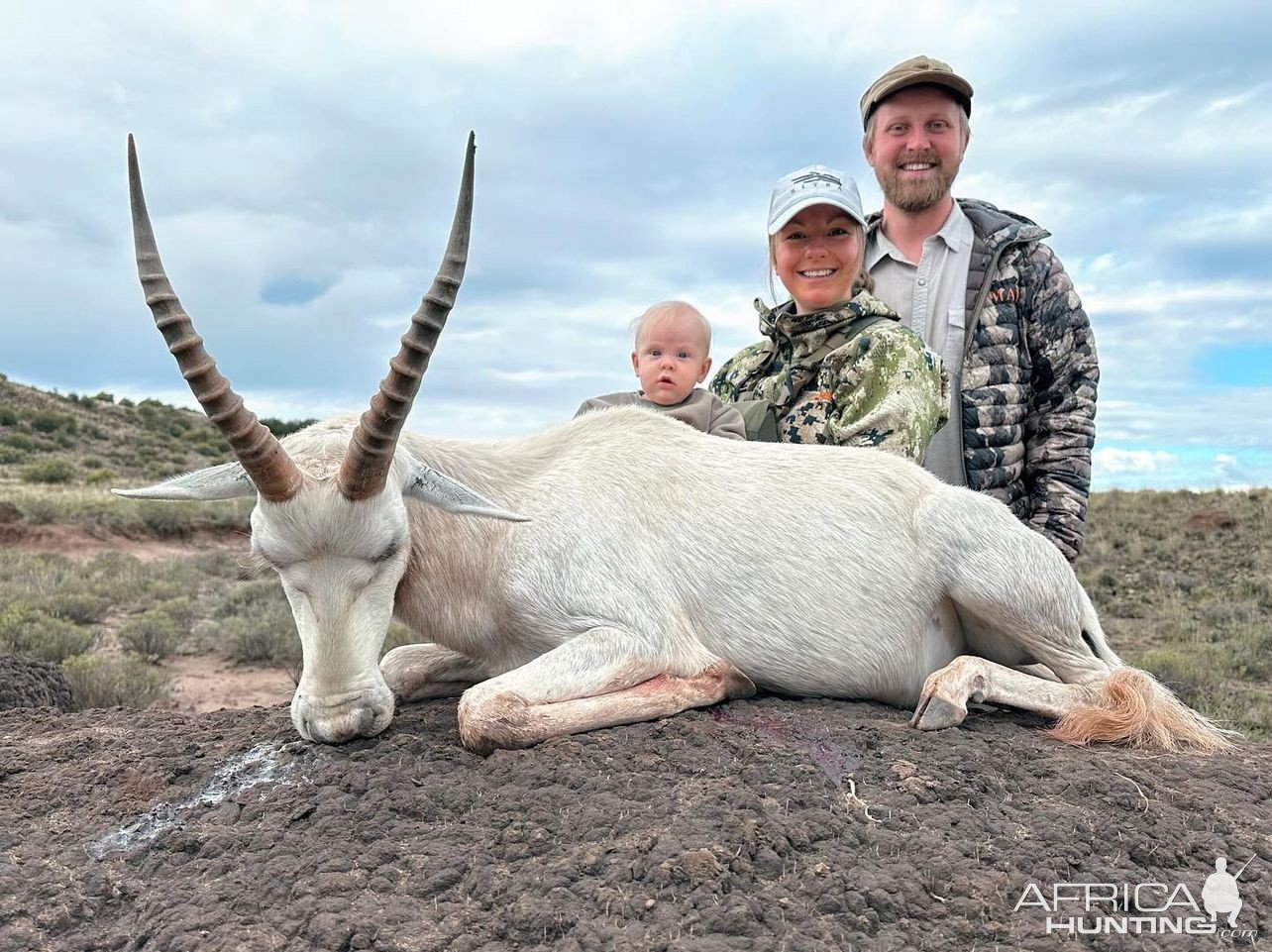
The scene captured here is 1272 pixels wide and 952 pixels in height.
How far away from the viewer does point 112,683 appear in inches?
392

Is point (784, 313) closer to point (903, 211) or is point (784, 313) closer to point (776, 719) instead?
point (903, 211)

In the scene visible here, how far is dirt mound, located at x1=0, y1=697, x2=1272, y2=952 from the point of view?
283 cm

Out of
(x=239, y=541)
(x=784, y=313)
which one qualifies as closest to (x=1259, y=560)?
(x=784, y=313)

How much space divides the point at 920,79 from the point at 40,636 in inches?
472

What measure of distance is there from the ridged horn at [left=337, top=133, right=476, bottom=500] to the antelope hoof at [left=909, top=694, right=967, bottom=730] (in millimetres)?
2632

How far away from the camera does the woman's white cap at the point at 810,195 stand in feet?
19.6

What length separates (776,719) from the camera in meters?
4.29

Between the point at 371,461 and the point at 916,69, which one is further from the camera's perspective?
the point at 916,69

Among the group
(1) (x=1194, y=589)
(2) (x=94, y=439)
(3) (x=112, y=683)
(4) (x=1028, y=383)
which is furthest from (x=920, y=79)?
(2) (x=94, y=439)

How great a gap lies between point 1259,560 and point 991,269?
55.1ft

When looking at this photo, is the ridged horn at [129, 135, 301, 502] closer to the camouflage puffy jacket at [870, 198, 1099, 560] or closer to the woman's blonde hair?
the woman's blonde hair

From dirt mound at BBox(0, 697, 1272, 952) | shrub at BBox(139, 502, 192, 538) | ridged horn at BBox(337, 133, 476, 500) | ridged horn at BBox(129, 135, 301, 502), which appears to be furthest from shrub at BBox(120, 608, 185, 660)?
shrub at BBox(139, 502, 192, 538)

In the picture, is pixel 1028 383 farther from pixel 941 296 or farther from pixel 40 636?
pixel 40 636

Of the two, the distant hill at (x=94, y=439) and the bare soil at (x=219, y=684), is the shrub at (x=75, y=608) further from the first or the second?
the distant hill at (x=94, y=439)
